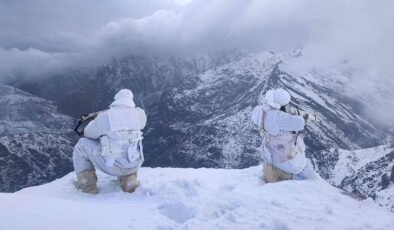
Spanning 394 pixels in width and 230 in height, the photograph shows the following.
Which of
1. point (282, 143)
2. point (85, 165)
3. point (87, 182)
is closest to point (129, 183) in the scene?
point (87, 182)

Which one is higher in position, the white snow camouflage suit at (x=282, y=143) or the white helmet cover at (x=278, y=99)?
the white helmet cover at (x=278, y=99)

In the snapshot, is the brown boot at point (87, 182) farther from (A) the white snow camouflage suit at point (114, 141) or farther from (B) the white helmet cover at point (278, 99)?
(B) the white helmet cover at point (278, 99)

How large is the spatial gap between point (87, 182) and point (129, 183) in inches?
49.0

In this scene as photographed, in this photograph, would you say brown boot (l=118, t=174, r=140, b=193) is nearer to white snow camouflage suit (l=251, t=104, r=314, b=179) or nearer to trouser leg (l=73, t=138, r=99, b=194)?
trouser leg (l=73, t=138, r=99, b=194)

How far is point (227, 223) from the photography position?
32.7ft

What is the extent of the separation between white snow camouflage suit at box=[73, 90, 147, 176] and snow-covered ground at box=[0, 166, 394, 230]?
88 centimetres

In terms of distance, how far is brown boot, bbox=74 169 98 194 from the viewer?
14195 mm

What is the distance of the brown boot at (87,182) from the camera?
14.2 m

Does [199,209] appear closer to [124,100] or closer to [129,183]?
[129,183]

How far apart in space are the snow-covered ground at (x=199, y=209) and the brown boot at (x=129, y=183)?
296mm

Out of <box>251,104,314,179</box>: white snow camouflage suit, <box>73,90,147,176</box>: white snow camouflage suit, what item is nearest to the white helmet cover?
<box>251,104,314,179</box>: white snow camouflage suit

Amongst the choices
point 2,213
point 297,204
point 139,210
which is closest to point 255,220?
point 297,204

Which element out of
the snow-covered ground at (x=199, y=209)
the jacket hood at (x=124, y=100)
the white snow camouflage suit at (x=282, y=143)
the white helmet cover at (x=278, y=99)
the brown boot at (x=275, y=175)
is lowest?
the brown boot at (x=275, y=175)

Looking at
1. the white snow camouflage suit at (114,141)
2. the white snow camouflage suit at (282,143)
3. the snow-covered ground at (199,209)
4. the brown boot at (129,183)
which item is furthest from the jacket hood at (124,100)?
the white snow camouflage suit at (282,143)
